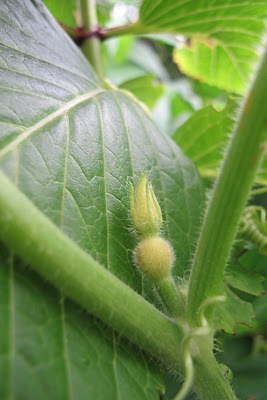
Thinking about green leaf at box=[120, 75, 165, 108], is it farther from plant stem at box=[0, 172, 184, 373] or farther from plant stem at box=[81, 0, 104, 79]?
plant stem at box=[0, 172, 184, 373]

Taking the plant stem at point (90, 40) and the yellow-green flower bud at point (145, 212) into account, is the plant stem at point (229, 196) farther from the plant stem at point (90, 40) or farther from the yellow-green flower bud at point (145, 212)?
the plant stem at point (90, 40)

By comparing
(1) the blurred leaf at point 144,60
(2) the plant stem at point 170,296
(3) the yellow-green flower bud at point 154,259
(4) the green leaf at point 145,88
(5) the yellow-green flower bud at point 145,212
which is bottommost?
(2) the plant stem at point 170,296

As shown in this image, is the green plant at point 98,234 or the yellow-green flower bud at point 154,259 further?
the yellow-green flower bud at point 154,259

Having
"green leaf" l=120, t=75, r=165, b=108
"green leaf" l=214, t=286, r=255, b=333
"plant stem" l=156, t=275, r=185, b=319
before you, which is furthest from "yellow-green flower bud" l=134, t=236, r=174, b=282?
"green leaf" l=120, t=75, r=165, b=108

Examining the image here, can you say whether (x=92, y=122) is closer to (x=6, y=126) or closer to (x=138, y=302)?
(x=6, y=126)

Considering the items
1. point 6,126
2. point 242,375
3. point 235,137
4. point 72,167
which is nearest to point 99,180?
point 72,167

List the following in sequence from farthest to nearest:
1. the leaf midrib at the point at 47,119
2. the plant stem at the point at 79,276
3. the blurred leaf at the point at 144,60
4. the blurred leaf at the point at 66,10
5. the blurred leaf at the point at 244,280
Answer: the blurred leaf at the point at 144,60 → the blurred leaf at the point at 66,10 → the blurred leaf at the point at 244,280 → the leaf midrib at the point at 47,119 → the plant stem at the point at 79,276

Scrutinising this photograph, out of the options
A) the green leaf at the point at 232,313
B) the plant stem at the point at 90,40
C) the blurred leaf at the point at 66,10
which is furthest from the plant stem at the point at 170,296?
the blurred leaf at the point at 66,10

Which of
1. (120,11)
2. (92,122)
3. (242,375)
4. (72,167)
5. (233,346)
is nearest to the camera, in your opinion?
(72,167)
